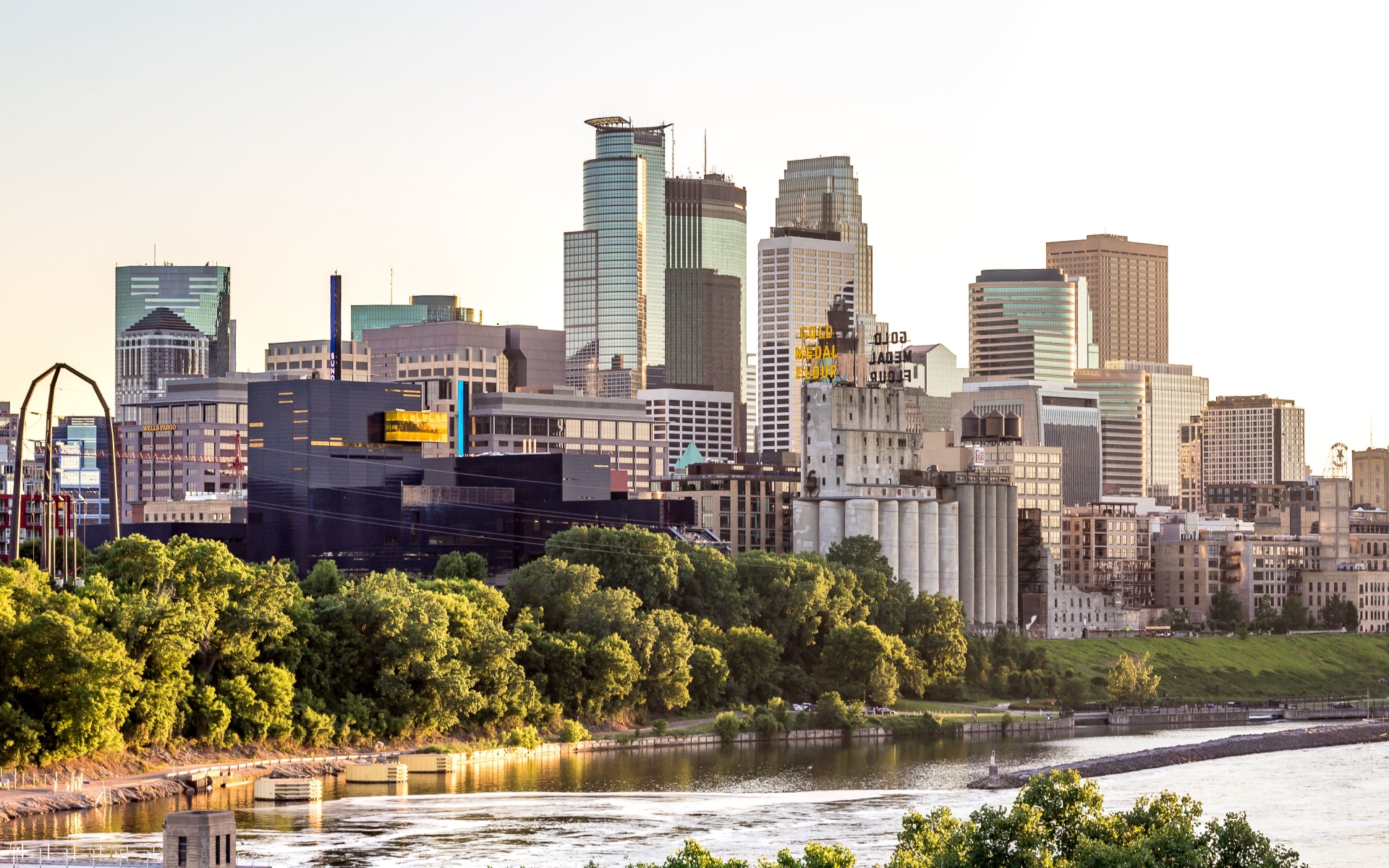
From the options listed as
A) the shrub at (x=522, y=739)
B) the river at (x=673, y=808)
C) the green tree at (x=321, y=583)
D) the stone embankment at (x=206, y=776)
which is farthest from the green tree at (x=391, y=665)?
the green tree at (x=321, y=583)

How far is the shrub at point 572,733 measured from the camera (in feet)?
608

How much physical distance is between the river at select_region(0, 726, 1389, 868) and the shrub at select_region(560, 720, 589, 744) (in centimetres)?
490

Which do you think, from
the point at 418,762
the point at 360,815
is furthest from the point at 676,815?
the point at 418,762

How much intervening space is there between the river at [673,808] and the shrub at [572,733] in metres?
4.90

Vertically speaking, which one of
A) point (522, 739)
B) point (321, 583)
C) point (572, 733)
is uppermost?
point (321, 583)

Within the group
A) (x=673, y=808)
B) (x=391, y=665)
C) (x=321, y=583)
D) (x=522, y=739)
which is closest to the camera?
(x=673, y=808)

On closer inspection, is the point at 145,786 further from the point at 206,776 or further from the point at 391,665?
the point at 391,665

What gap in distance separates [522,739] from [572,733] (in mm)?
7073

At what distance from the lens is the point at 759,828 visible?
134 metres

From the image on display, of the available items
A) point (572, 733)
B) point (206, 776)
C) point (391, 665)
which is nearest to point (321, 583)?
point (391, 665)

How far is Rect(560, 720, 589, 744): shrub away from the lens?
185250 mm

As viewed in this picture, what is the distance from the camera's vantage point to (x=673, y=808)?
5709 inches

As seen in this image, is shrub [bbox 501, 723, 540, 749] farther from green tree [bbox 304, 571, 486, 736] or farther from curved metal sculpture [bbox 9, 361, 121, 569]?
curved metal sculpture [bbox 9, 361, 121, 569]

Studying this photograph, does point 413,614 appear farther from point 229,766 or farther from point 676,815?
point 676,815
